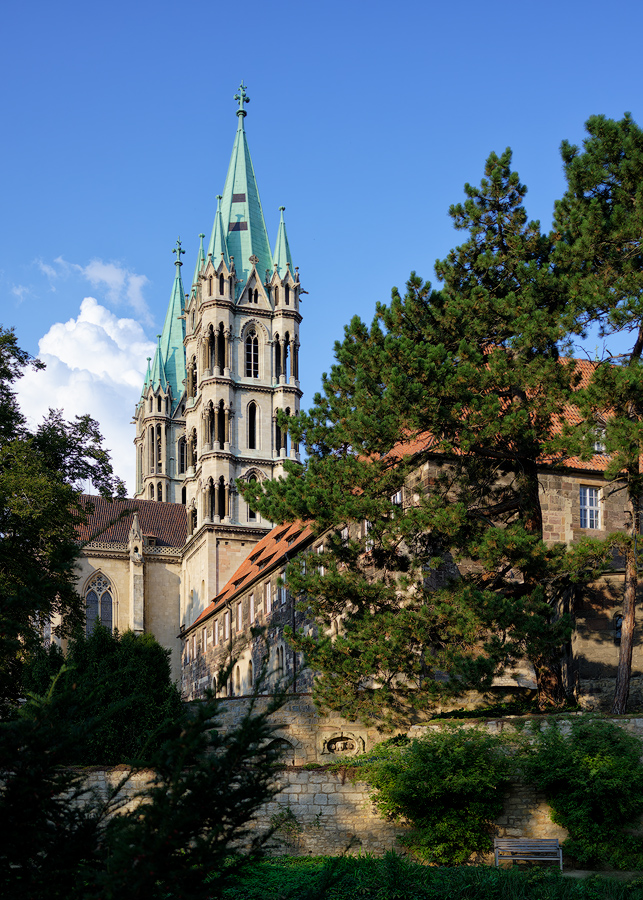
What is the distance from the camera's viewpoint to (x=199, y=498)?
215 ft

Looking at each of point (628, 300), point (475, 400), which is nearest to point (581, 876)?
point (475, 400)

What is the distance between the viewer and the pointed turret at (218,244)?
70688 millimetres

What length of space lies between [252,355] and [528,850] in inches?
2124

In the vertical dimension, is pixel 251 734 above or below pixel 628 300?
below

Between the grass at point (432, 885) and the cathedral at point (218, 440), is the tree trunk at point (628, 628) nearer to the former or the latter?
the grass at point (432, 885)

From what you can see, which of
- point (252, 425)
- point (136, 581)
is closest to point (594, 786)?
point (252, 425)

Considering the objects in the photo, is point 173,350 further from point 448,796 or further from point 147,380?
point 448,796

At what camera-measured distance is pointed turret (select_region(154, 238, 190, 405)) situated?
87.2m

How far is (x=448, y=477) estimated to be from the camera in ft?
84.8

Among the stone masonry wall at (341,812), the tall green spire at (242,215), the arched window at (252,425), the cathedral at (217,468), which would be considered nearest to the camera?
the stone masonry wall at (341,812)

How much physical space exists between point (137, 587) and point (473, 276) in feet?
153

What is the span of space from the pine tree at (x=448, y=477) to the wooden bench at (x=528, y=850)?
3.51m

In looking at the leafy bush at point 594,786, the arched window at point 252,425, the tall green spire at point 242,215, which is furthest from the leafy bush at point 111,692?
the tall green spire at point 242,215

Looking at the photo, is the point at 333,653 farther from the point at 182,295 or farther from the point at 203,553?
the point at 182,295
